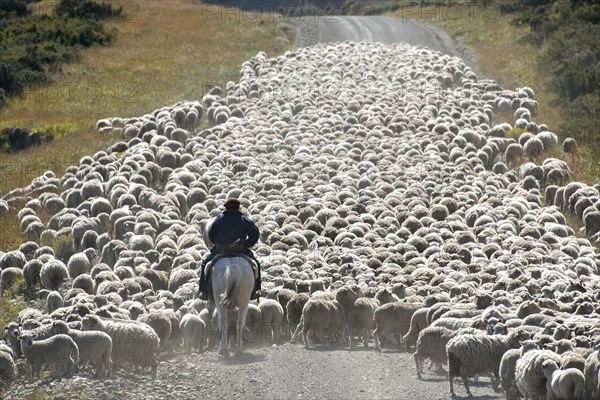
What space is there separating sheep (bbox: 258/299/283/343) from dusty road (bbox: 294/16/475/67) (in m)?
30.9

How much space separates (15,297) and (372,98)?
19.3 m

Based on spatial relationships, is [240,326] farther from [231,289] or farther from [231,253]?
[231,253]

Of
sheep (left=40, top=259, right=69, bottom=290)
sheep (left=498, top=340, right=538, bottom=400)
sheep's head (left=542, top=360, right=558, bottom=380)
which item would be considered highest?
sheep's head (left=542, top=360, right=558, bottom=380)

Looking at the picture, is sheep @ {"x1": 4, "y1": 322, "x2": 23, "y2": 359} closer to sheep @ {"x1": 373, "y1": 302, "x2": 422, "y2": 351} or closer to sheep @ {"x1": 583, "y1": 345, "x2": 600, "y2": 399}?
sheep @ {"x1": 373, "y1": 302, "x2": 422, "y2": 351}

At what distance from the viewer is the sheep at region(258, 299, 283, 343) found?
16.4m

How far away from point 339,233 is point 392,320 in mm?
5723

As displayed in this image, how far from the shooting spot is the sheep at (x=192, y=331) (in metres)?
15.8

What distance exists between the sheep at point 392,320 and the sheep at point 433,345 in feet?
5.56

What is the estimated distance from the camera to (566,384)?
11.4m

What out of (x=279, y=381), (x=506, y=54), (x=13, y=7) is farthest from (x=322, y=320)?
(x=13, y=7)

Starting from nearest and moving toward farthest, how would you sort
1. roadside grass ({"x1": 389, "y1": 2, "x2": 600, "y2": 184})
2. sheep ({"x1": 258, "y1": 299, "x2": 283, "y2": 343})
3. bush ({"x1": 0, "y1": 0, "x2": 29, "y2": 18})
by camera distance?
sheep ({"x1": 258, "y1": 299, "x2": 283, "y2": 343}), roadside grass ({"x1": 389, "y1": 2, "x2": 600, "y2": 184}), bush ({"x1": 0, "y1": 0, "x2": 29, "y2": 18})

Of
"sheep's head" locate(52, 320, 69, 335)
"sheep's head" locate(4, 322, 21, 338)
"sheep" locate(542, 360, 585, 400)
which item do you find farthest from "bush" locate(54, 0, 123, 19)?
"sheep" locate(542, 360, 585, 400)

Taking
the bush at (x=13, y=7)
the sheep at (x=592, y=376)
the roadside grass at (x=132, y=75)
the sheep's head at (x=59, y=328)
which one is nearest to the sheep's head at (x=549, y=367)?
the sheep at (x=592, y=376)

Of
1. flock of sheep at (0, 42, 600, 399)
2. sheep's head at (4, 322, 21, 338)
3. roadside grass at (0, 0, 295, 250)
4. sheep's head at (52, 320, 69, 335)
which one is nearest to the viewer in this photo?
flock of sheep at (0, 42, 600, 399)
